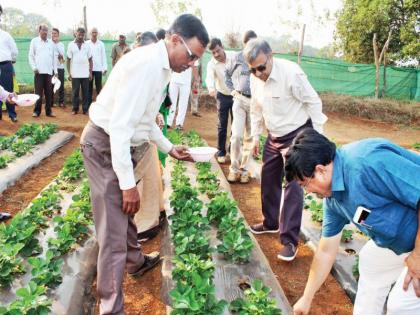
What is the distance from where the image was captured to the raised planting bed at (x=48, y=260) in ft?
7.70

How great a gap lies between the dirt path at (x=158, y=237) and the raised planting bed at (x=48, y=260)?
0.42 meters

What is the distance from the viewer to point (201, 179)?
15.3 ft

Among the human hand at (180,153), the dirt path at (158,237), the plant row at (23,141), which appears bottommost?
the dirt path at (158,237)

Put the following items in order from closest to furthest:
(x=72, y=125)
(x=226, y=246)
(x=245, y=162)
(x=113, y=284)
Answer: (x=113, y=284), (x=226, y=246), (x=245, y=162), (x=72, y=125)

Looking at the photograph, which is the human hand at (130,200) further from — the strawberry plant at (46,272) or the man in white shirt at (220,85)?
the man in white shirt at (220,85)

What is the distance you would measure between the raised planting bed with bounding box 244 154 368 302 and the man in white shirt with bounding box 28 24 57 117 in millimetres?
6789

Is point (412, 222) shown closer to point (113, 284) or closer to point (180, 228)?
point (113, 284)

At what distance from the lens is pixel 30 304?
2.16 m

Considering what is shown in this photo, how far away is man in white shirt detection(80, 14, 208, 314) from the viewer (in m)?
2.09

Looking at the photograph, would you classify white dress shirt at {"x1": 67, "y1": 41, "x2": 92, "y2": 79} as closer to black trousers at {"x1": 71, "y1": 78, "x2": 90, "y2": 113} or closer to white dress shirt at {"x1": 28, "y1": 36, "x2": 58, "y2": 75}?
black trousers at {"x1": 71, "y1": 78, "x2": 90, "y2": 113}

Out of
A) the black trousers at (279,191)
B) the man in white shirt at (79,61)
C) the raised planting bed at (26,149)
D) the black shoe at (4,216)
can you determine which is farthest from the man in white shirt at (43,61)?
the black trousers at (279,191)

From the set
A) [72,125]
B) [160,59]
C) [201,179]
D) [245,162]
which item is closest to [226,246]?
[160,59]

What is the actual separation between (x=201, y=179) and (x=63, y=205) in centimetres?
158

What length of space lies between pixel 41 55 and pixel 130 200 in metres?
7.50
